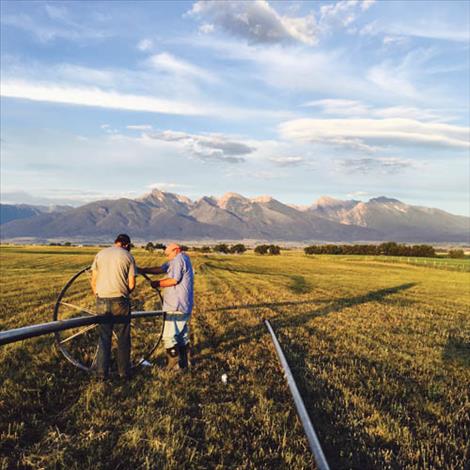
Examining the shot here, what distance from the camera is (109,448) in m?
5.11

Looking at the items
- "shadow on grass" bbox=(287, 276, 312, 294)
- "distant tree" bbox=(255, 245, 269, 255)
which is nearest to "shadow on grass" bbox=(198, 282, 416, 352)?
"shadow on grass" bbox=(287, 276, 312, 294)

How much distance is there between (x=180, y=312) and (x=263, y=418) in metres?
3.38

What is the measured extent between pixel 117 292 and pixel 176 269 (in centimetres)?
135

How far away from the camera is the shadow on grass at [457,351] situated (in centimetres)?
979

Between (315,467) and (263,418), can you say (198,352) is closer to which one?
(263,418)

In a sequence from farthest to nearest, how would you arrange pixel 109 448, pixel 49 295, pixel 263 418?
1. pixel 49 295
2. pixel 263 418
3. pixel 109 448

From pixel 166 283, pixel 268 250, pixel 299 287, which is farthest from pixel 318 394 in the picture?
pixel 268 250

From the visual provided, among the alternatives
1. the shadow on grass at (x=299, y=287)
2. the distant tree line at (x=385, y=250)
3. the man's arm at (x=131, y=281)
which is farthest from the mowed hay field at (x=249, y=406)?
the distant tree line at (x=385, y=250)

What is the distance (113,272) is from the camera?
316 inches

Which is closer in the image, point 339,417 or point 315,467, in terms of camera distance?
point 315,467

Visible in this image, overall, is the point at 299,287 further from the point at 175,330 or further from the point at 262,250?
the point at 262,250

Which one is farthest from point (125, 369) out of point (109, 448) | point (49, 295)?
point (49, 295)

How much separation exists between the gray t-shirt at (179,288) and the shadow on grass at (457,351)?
6656 millimetres

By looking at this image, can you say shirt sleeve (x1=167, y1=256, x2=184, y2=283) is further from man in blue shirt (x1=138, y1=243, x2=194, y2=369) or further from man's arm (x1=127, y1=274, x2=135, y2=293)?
man's arm (x1=127, y1=274, x2=135, y2=293)
